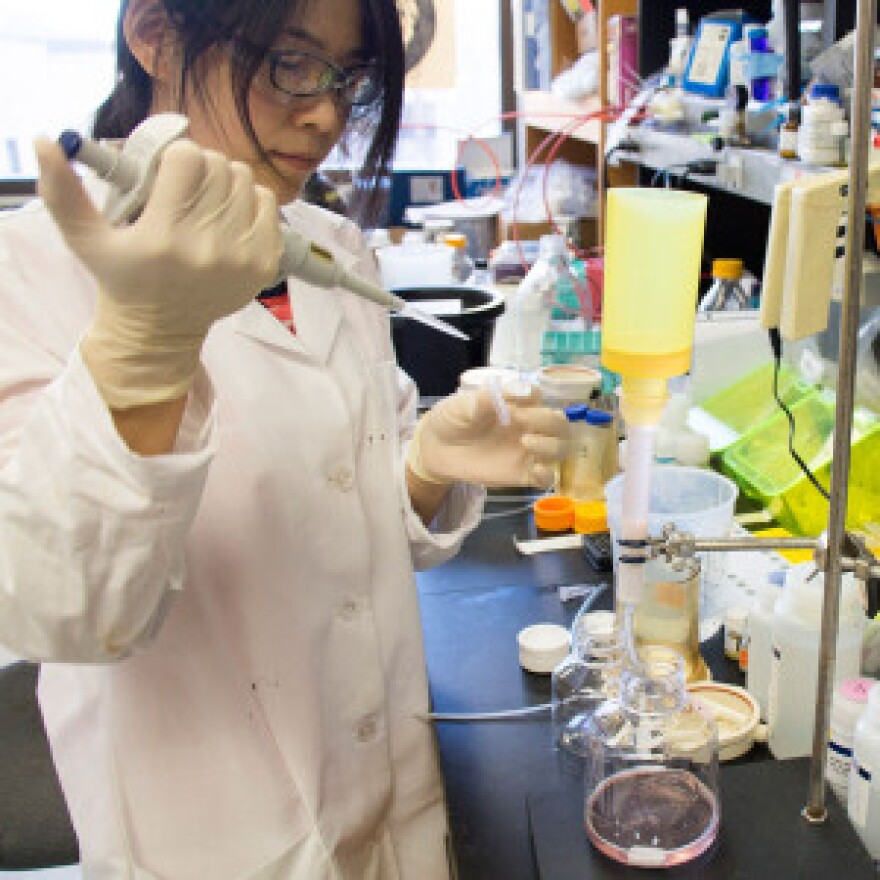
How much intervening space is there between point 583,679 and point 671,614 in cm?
14

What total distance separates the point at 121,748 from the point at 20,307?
1.63ft

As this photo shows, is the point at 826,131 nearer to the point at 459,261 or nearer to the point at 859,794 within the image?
the point at 859,794

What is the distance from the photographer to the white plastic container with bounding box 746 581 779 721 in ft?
3.55

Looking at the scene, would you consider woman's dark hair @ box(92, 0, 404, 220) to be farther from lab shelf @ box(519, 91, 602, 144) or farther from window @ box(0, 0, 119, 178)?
window @ box(0, 0, 119, 178)

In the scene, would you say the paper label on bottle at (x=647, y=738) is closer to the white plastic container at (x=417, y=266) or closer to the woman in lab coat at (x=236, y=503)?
the woman in lab coat at (x=236, y=503)

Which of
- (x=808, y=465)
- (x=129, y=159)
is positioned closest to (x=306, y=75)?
(x=129, y=159)

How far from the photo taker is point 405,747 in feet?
3.88

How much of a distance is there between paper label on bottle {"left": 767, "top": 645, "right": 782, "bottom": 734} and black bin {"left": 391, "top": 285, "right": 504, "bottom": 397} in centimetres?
124

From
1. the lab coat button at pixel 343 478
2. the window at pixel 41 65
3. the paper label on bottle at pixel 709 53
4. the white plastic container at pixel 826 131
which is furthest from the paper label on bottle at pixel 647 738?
the window at pixel 41 65

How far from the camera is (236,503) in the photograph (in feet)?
3.30

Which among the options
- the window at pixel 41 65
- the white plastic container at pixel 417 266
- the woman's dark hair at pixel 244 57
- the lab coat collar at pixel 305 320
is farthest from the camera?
the window at pixel 41 65

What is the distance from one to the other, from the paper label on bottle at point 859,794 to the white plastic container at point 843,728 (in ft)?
0.07

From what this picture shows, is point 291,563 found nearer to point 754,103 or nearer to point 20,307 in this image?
point 20,307

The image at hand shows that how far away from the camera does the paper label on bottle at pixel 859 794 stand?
850 millimetres
